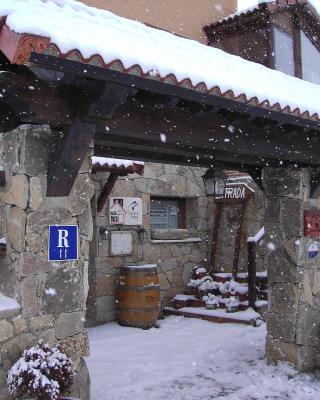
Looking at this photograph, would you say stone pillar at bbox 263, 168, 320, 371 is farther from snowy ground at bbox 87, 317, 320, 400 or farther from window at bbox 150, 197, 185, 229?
window at bbox 150, 197, 185, 229

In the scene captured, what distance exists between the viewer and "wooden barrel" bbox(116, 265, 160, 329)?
772 cm

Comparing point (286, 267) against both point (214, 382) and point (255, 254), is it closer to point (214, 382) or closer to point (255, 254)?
point (214, 382)

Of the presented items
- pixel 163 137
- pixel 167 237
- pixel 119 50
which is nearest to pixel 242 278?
pixel 167 237

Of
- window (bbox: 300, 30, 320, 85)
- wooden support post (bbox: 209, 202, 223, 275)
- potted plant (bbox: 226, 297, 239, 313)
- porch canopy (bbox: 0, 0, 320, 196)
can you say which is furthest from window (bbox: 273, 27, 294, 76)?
potted plant (bbox: 226, 297, 239, 313)

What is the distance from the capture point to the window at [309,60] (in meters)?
8.15

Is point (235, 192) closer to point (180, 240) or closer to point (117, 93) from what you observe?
point (180, 240)

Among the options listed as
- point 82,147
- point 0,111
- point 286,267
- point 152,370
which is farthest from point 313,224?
point 0,111

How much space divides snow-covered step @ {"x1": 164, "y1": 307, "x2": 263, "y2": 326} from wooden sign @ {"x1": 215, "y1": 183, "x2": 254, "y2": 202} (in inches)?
84.3

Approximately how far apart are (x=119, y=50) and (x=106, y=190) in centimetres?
477

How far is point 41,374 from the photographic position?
311 cm

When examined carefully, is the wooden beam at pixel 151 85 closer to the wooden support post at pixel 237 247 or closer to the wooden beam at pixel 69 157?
the wooden beam at pixel 69 157

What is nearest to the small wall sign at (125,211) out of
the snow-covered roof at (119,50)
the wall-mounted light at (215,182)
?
the wall-mounted light at (215,182)

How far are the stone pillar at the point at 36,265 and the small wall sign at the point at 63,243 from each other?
4 centimetres

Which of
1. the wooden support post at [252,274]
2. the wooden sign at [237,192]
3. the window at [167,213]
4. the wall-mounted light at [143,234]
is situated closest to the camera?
the wooden support post at [252,274]
